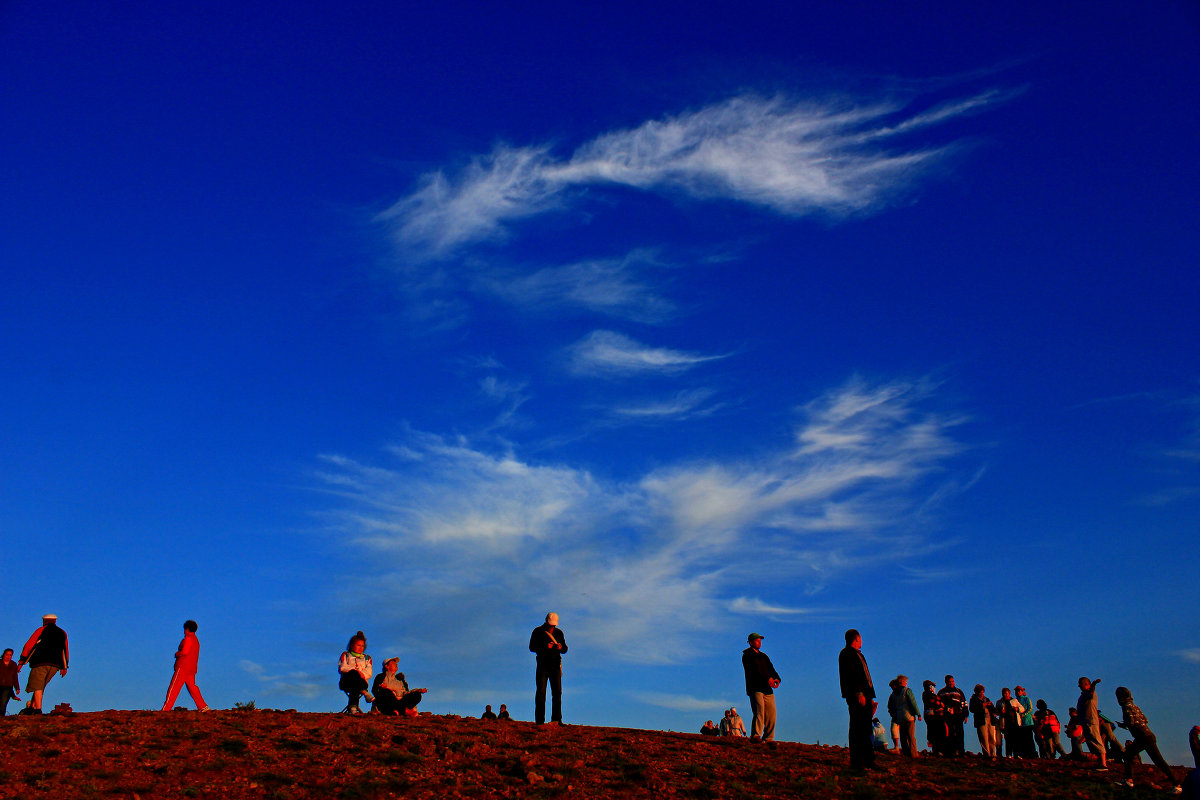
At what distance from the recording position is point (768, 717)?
17953 millimetres

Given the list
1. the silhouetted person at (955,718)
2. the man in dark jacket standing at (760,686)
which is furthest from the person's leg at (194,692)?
the silhouetted person at (955,718)

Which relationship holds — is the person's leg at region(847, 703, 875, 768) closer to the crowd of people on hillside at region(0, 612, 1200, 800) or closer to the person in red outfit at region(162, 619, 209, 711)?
the crowd of people on hillside at region(0, 612, 1200, 800)

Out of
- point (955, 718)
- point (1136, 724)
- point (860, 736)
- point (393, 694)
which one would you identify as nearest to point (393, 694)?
point (393, 694)

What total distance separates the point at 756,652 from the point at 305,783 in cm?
868

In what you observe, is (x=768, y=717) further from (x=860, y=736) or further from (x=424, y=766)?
(x=424, y=766)

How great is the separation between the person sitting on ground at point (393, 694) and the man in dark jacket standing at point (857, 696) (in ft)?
29.7

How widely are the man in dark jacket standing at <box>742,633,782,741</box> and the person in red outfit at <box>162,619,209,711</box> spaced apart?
1085 cm

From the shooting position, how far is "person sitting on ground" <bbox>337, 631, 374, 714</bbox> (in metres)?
18.3

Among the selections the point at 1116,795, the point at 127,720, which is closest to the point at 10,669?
the point at 127,720

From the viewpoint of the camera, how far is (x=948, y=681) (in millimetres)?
20469

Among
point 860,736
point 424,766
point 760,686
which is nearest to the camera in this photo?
point 424,766

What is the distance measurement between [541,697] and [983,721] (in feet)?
35.4

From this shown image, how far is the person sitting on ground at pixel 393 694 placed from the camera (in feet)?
61.8

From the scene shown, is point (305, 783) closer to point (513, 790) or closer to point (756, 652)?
point (513, 790)
